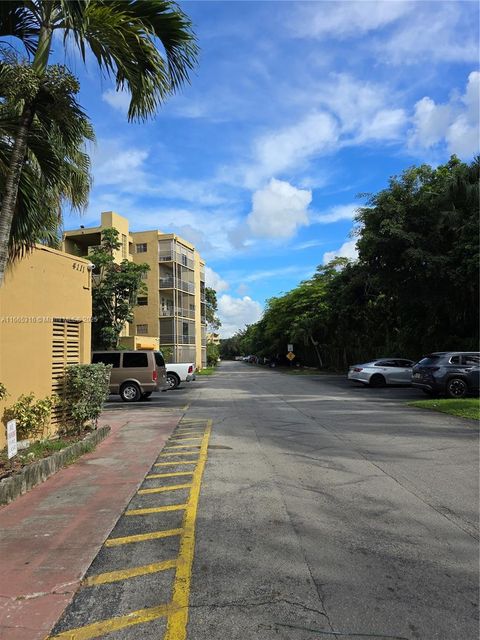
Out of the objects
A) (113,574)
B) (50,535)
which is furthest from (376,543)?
(50,535)

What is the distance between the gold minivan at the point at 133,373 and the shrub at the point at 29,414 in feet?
35.9

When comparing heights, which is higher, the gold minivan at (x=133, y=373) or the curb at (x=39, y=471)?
the gold minivan at (x=133, y=373)

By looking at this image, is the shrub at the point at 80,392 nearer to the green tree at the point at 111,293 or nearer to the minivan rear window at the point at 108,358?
the minivan rear window at the point at 108,358

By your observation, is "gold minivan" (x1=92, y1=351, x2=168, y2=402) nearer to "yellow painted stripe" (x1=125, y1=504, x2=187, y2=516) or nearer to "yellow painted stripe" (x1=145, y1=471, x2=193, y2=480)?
"yellow painted stripe" (x1=145, y1=471, x2=193, y2=480)

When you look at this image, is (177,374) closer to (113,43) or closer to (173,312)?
(113,43)

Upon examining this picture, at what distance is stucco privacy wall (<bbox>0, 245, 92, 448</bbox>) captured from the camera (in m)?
8.11

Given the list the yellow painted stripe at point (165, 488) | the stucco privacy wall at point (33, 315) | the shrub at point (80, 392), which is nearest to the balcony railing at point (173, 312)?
the stucco privacy wall at point (33, 315)

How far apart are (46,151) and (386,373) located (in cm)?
2000

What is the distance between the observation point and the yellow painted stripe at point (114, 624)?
319 centimetres

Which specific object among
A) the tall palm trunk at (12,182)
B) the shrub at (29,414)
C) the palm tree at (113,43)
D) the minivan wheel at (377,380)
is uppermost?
the palm tree at (113,43)

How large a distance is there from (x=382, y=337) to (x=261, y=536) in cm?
3630

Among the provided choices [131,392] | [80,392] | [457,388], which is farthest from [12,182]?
[457,388]

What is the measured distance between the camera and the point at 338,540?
466 cm

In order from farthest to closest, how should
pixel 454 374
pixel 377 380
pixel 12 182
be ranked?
pixel 377 380, pixel 454 374, pixel 12 182
